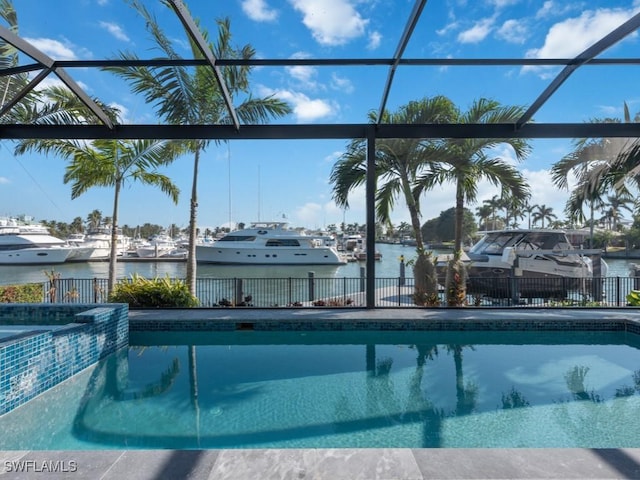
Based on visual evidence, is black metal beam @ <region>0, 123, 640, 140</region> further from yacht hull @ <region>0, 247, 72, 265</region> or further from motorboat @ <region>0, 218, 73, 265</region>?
motorboat @ <region>0, 218, 73, 265</region>

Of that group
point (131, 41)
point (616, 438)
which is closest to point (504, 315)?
point (616, 438)

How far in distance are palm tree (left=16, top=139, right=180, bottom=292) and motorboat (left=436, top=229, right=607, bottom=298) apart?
7635 mm

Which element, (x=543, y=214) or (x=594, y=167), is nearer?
(x=594, y=167)

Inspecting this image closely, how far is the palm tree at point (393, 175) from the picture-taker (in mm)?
7055

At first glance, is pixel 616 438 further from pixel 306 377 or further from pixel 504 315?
pixel 504 315

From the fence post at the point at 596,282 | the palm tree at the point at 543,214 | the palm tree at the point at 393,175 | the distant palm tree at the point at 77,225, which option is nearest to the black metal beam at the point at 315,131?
the palm tree at the point at 393,175

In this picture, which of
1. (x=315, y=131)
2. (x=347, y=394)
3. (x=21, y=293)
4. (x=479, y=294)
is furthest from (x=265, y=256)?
(x=347, y=394)

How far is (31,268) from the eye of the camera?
2783 centimetres

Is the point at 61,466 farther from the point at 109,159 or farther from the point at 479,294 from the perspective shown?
the point at 479,294

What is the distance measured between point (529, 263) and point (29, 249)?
111ft

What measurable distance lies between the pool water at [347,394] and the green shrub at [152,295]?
1.26m

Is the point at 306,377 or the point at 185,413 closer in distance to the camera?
the point at 185,413

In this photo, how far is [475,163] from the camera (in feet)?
23.7

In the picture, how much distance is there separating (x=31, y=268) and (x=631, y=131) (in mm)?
34855
